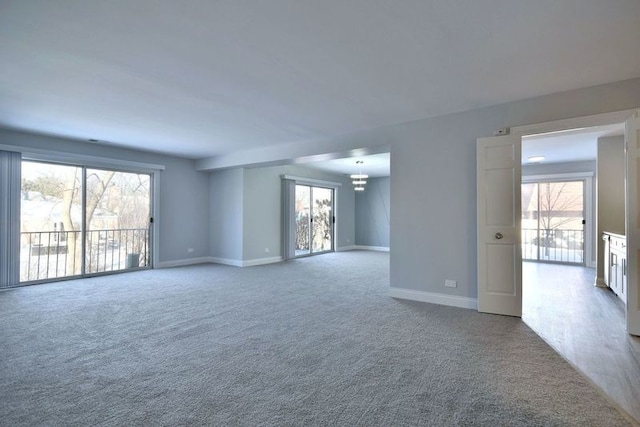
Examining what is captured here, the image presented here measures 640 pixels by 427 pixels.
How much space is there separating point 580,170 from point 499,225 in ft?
18.5

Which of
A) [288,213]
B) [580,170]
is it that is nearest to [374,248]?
[288,213]

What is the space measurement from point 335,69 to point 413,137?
1945 millimetres

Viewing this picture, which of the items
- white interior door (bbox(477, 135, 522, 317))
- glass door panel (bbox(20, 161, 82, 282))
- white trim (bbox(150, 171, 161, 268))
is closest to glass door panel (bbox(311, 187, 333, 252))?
white trim (bbox(150, 171, 161, 268))

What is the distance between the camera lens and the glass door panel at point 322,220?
9.71 meters

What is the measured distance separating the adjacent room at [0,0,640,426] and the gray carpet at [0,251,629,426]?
0.02 m

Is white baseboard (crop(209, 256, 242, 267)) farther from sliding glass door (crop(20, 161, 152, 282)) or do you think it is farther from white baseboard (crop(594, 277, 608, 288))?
white baseboard (crop(594, 277, 608, 288))

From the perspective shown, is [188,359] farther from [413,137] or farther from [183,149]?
[183,149]

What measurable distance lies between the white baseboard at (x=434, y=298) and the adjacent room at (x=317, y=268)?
19 mm

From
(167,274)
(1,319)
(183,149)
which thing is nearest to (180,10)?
(1,319)

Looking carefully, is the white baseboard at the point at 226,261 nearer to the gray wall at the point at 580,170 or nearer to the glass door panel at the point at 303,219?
the glass door panel at the point at 303,219

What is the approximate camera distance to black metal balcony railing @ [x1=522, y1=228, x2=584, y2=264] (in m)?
7.94

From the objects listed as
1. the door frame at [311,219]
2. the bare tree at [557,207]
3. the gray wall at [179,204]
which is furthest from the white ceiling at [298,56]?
the bare tree at [557,207]

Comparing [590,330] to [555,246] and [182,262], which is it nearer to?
[555,246]

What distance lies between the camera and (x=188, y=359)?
263 centimetres
